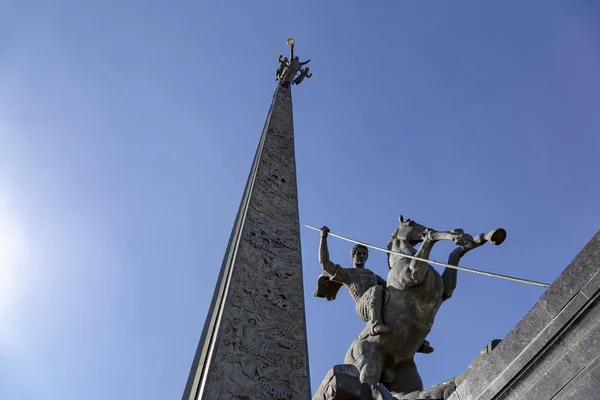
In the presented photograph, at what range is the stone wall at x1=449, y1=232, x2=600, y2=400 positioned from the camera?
3.08 meters

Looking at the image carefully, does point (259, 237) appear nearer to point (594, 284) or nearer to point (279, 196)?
point (279, 196)

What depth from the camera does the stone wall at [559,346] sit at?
308 centimetres

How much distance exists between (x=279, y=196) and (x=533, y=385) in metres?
5.63

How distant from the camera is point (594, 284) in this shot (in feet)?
10.2

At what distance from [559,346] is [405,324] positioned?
2.56 m

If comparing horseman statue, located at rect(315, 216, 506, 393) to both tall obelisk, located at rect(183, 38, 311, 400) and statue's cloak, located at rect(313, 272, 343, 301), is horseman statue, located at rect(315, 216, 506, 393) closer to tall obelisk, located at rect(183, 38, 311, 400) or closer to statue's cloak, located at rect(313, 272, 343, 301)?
tall obelisk, located at rect(183, 38, 311, 400)

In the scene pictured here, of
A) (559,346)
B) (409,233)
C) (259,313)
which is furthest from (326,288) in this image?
(559,346)

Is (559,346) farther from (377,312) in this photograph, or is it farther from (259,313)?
(259,313)

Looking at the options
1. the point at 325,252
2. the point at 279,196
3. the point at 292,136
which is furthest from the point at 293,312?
the point at 292,136

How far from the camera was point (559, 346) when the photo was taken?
3240mm

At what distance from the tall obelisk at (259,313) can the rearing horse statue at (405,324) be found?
0.67m

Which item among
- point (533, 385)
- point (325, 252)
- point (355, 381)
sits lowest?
point (533, 385)

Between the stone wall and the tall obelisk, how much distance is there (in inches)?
88.5

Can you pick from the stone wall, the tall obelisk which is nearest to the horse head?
the tall obelisk
